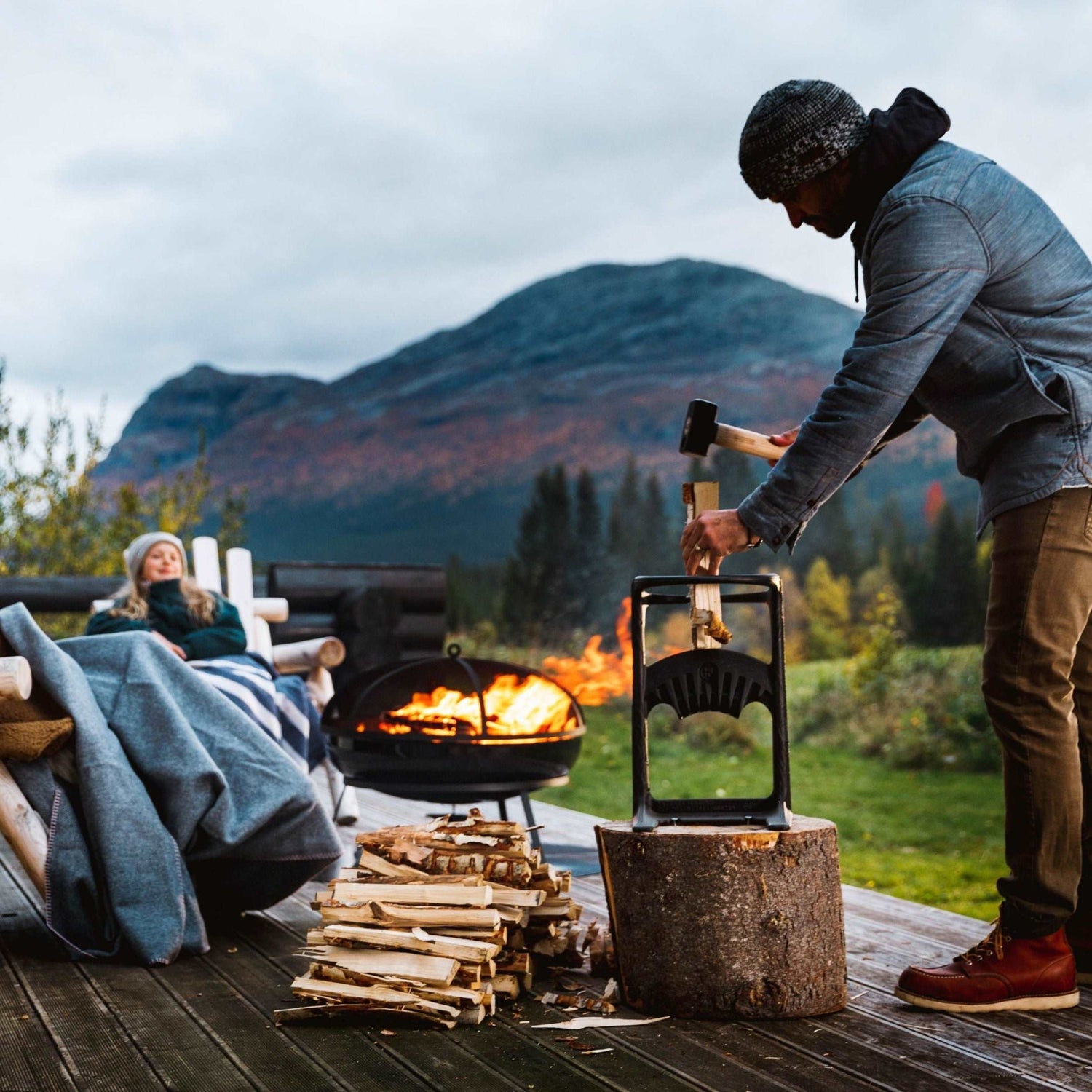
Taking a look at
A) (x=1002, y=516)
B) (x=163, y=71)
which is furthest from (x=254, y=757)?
(x=163, y=71)

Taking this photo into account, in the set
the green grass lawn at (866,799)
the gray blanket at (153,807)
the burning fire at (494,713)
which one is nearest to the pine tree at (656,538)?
the green grass lawn at (866,799)

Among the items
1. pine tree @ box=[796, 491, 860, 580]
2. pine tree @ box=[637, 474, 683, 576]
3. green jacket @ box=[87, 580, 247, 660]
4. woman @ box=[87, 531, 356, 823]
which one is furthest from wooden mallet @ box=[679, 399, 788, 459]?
pine tree @ box=[637, 474, 683, 576]

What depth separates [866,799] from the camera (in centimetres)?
761

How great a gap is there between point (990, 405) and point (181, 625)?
292 cm

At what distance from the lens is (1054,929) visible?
7.30 ft

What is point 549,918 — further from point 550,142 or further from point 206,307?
point 206,307

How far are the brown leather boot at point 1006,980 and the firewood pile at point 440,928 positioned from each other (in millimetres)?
651

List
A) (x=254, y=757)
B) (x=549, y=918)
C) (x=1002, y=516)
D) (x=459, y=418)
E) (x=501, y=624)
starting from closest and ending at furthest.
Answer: (x=1002, y=516) → (x=549, y=918) → (x=254, y=757) → (x=501, y=624) → (x=459, y=418)

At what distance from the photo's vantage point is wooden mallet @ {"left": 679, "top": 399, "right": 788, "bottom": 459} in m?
2.35

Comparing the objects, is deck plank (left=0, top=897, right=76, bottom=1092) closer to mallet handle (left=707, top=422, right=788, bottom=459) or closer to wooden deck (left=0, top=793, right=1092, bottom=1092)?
wooden deck (left=0, top=793, right=1092, bottom=1092)

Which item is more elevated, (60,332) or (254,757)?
(60,332)

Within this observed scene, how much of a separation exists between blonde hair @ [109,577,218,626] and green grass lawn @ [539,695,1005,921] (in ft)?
9.91

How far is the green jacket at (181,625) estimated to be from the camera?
4.00m

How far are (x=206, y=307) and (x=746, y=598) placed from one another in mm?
12862
